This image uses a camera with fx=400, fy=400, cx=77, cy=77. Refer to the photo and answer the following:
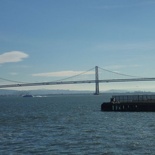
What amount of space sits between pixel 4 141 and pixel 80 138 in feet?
21.3

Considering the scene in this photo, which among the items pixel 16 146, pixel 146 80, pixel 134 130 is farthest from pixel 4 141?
pixel 146 80

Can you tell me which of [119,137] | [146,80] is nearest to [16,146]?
[119,137]

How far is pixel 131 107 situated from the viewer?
7238 cm

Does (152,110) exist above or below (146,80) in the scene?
below

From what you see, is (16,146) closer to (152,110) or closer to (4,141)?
(4,141)

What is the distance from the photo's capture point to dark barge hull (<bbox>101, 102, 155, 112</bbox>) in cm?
6994

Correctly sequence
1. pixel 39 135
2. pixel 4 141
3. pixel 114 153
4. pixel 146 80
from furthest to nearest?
1. pixel 146 80
2. pixel 39 135
3. pixel 4 141
4. pixel 114 153

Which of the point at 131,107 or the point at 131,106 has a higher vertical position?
the point at 131,106

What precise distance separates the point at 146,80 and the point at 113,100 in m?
62.7

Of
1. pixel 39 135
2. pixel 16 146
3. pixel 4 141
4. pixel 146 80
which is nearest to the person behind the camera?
pixel 16 146

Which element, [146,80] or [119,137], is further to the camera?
[146,80]

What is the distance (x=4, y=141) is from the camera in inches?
1326

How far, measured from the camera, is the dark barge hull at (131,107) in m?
69.9

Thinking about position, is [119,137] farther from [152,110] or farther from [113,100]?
[113,100]
